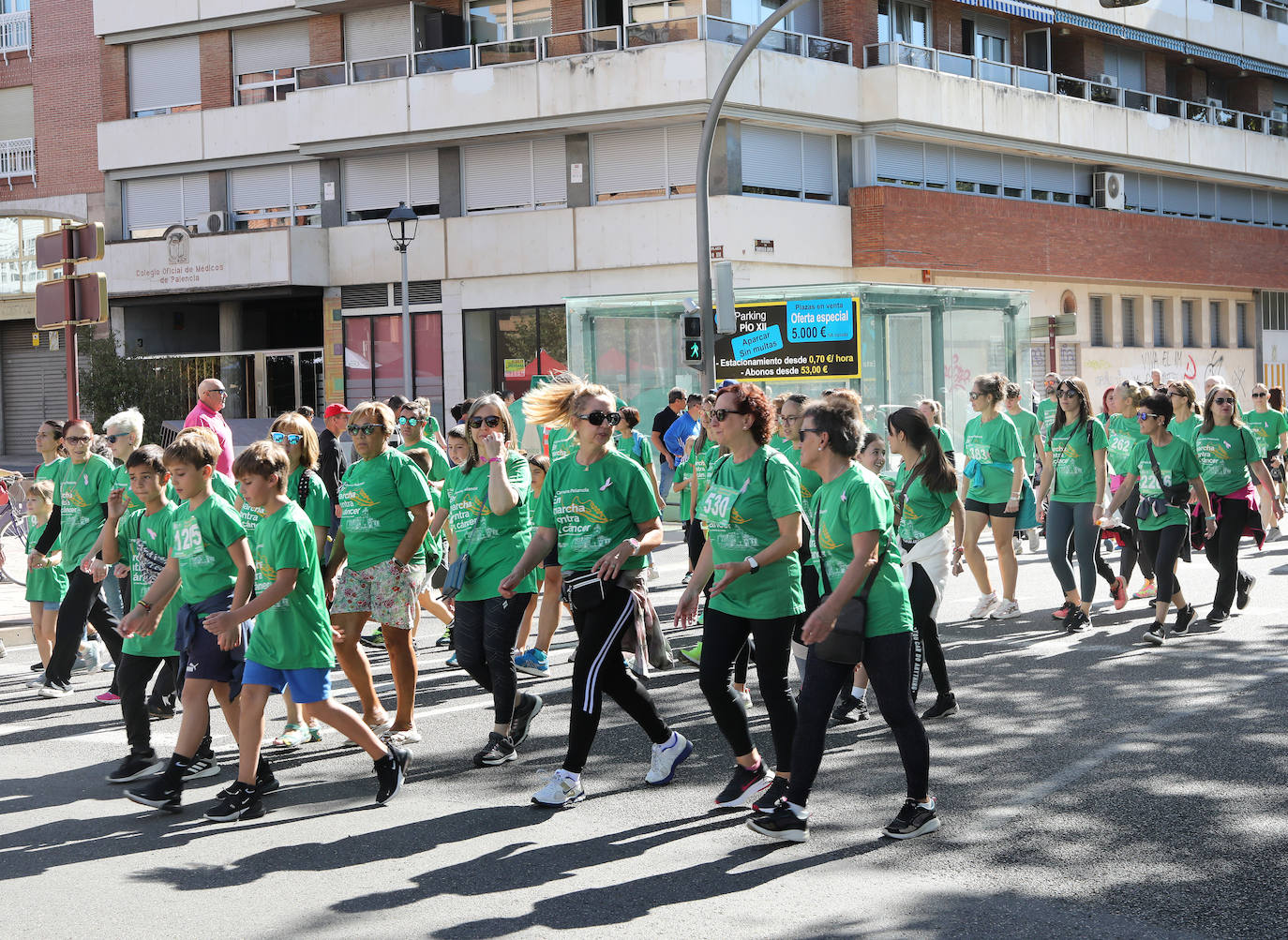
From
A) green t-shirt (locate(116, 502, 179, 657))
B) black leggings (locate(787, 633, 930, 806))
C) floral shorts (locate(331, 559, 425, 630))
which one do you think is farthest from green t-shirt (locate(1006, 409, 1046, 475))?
A: green t-shirt (locate(116, 502, 179, 657))

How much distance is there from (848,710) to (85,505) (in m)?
4.72

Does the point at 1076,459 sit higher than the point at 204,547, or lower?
higher

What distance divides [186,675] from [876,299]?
1430cm

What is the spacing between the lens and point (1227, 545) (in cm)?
1095

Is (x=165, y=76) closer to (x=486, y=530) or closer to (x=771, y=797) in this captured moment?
(x=486, y=530)

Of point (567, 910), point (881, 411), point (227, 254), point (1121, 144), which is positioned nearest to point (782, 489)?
point (567, 910)

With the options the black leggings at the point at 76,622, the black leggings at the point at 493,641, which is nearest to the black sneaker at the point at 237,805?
the black leggings at the point at 493,641

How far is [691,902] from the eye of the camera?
511 centimetres

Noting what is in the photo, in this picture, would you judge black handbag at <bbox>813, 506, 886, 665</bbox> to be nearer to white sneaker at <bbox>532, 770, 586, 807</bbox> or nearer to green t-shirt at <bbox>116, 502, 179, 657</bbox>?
white sneaker at <bbox>532, 770, 586, 807</bbox>

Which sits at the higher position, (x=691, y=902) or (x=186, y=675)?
(x=186, y=675)

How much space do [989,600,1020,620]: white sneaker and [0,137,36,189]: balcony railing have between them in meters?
31.3

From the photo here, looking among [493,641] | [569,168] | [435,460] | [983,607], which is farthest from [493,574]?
[569,168]

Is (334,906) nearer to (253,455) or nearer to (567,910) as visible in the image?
(567,910)

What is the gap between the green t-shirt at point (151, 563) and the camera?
279 inches
